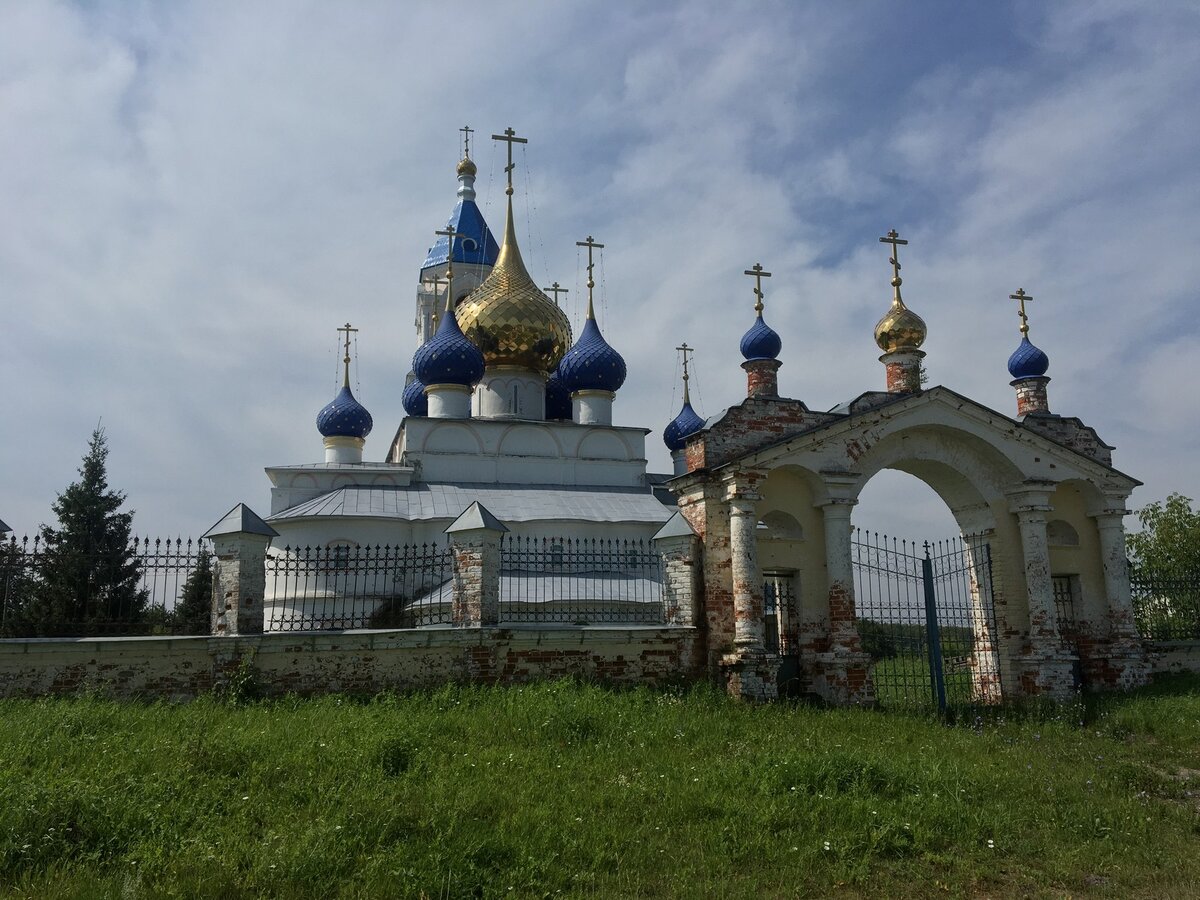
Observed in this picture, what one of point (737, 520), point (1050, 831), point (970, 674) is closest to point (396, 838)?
point (1050, 831)

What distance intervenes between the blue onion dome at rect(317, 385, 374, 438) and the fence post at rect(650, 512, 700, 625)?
13.2 metres

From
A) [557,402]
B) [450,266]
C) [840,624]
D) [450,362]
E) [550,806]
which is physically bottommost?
[550,806]

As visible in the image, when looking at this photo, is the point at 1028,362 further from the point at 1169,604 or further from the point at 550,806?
the point at 550,806

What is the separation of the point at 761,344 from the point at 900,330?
86.2 inches

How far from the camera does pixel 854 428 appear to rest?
1171 centimetres

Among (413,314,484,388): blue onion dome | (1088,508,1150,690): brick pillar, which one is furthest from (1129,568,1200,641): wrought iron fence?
(413,314,484,388): blue onion dome

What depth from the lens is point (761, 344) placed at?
12.8m

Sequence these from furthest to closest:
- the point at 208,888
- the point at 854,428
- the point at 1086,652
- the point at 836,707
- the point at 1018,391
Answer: the point at 1018,391 < the point at 1086,652 < the point at 854,428 < the point at 836,707 < the point at 208,888

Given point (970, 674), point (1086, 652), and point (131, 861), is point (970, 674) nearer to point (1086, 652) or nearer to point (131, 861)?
point (1086, 652)

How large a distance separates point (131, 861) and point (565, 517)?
1136 centimetres

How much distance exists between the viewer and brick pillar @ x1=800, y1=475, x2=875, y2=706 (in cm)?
1090

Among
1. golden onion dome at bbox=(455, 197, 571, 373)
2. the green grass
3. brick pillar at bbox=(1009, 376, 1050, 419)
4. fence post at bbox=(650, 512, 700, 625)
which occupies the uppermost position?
golden onion dome at bbox=(455, 197, 571, 373)

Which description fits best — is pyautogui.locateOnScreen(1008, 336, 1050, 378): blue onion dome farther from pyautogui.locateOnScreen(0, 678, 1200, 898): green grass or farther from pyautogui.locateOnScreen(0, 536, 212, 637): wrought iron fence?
pyautogui.locateOnScreen(0, 536, 212, 637): wrought iron fence

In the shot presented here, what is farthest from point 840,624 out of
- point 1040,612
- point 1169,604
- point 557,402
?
point 557,402
